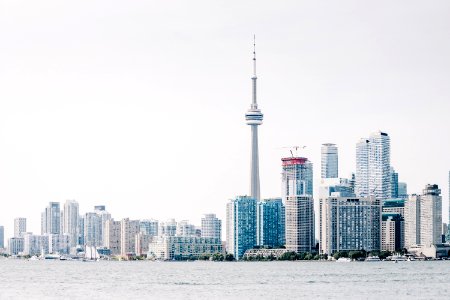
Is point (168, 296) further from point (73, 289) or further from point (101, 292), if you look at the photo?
point (73, 289)

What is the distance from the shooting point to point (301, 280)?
479 feet

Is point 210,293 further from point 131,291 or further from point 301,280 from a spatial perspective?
point 301,280

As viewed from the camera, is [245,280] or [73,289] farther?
[245,280]

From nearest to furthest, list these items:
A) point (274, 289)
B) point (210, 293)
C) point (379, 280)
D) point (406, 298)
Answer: point (406, 298)
point (210, 293)
point (274, 289)
point (379, 280)

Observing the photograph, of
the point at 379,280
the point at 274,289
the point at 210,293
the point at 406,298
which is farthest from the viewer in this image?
the point at 379,280

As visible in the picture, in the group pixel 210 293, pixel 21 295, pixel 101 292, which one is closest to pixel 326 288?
pixel 210 293

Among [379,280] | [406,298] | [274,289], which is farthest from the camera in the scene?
[379,280]

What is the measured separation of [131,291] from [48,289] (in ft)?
32.8

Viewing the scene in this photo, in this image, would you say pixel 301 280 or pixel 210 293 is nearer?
pixel 210 293

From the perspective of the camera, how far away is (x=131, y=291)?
12012 centimetres

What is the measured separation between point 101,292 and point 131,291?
4336 millimetres

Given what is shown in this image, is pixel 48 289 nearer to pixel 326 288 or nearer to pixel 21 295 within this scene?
pixel 21 295

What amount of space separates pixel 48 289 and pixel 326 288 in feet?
96.3

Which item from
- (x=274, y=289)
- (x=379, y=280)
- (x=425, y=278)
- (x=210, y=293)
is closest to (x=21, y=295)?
(x=210, y=293)
